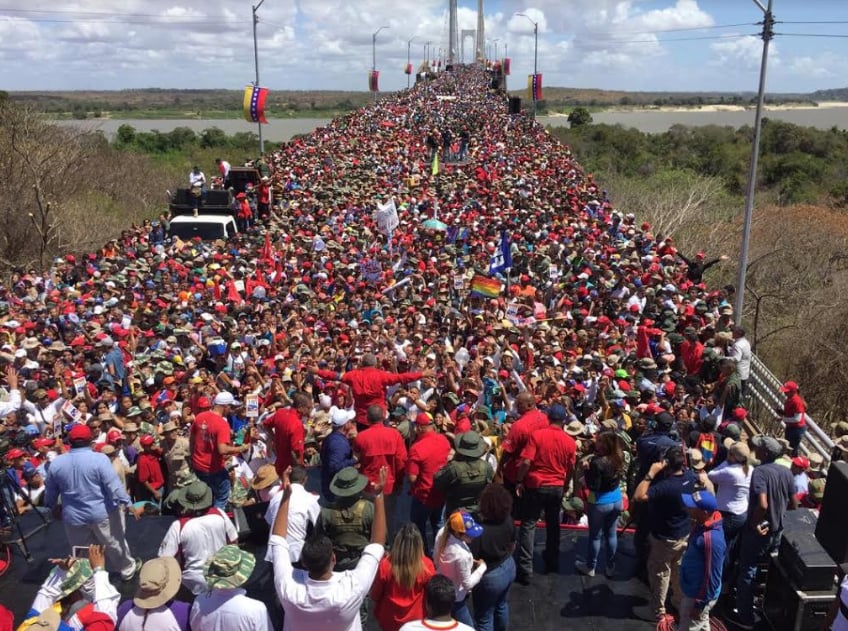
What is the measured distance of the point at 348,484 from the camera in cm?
428

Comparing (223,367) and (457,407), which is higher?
(457,407)

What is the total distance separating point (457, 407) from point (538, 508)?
1.69 meters

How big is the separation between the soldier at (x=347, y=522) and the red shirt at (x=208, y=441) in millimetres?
1814

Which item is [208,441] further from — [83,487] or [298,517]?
[298,517]

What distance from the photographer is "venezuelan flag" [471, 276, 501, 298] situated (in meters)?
11.4

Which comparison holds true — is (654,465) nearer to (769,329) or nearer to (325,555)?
(325,555)

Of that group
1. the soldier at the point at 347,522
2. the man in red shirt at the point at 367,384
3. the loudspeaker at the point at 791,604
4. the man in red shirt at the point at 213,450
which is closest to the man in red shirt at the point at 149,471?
the man in red shirt at the point at 213,450

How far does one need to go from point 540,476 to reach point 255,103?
74.3 feet

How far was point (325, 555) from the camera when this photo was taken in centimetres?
345

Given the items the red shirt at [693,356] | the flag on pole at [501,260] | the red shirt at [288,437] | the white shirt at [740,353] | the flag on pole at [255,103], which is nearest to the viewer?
the red shirt at [288,437]

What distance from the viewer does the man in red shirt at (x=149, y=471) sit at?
256 inches

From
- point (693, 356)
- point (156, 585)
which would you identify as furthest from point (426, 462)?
point (693, 356)

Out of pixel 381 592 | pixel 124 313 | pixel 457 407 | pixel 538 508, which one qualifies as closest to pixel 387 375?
pixel 457 407

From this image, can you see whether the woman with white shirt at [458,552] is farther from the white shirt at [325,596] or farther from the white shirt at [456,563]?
the white shirt at [325,596]
